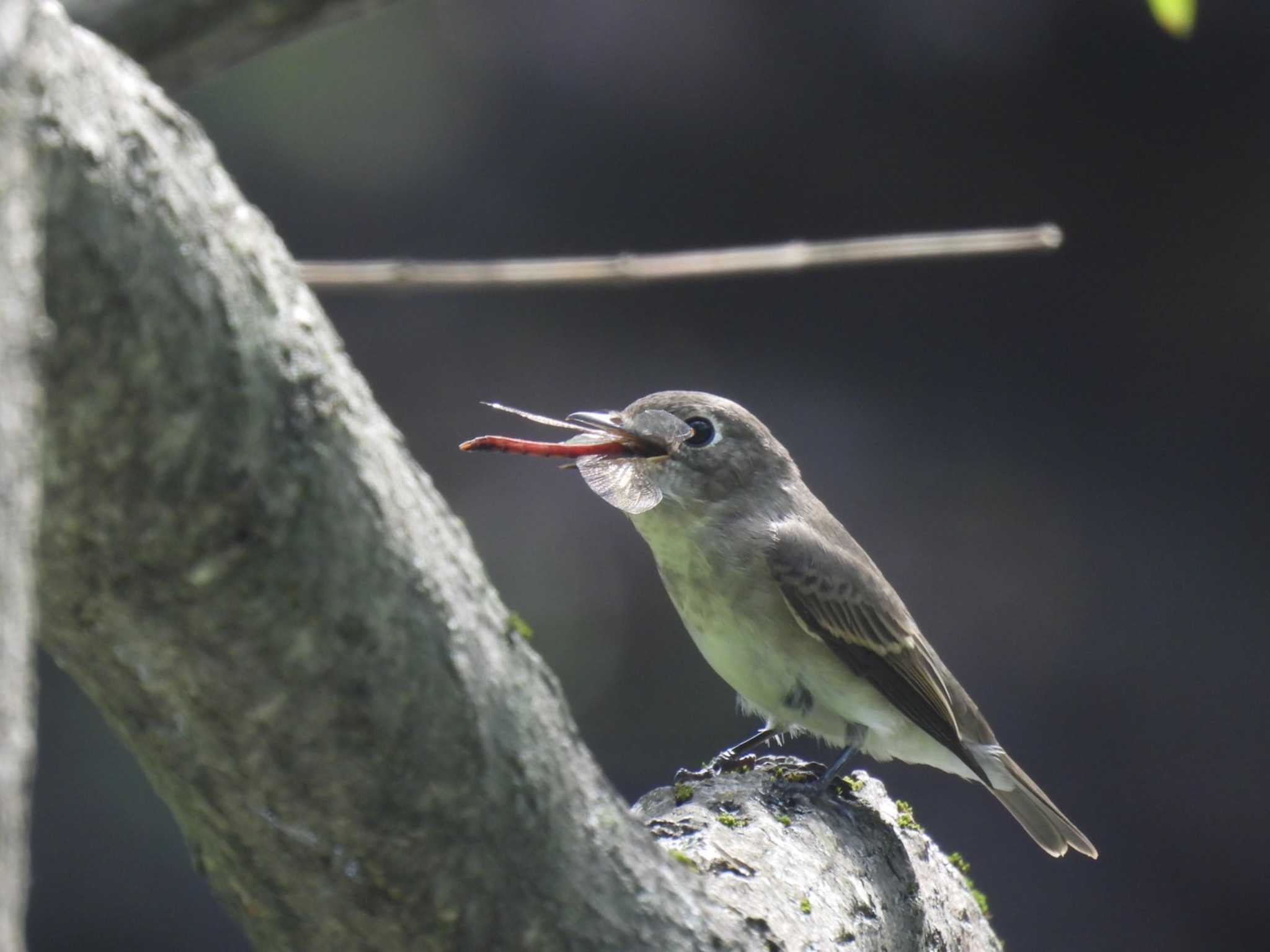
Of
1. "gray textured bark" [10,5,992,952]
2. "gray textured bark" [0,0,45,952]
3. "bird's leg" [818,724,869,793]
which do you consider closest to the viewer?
"gray textured bark" [0,0,45,952]

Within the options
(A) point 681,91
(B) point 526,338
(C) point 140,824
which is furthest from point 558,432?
(C) point 140,824

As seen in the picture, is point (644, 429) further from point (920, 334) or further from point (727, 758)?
point (920, 334)

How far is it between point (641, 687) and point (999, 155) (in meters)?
3.80

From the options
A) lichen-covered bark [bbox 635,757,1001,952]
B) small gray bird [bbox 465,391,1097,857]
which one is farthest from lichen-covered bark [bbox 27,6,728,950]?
small gray bird [bbox 465,391,1097,857]

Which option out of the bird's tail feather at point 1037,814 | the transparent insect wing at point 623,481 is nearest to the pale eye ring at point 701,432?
the transparent insect wing at point 623,481

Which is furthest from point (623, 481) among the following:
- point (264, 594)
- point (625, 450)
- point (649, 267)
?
point (264, 594)

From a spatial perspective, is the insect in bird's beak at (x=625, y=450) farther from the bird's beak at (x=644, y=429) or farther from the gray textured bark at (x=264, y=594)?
the gray textured bark at (x=264, y=594)

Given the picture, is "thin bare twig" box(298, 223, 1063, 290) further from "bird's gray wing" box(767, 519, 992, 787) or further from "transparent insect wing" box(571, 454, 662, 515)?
"bird's gray wing" box(767, 519, 992, 787)

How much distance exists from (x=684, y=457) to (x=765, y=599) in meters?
0.45

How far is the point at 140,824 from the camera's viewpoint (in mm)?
7582

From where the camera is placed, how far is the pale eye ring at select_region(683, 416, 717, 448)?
12.8ft

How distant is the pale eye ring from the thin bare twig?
1.87 m

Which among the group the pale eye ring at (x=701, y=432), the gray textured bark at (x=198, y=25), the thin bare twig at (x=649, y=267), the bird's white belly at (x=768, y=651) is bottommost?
the bird's white belly at (x=768, y=651)

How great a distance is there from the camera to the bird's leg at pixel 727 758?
3490 millimetres
